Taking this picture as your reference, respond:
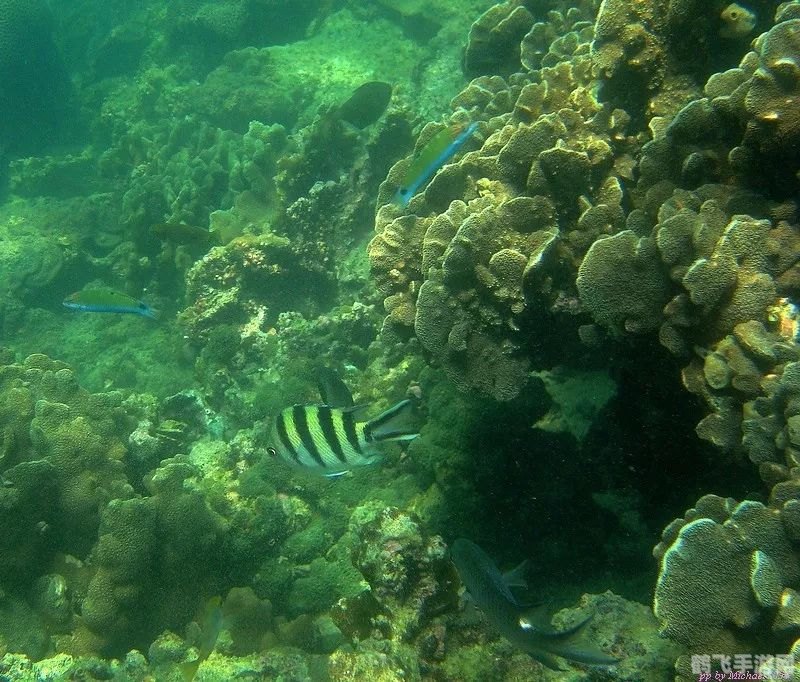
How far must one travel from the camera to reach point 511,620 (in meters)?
2.24

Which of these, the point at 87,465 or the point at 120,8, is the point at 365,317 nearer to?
the point at 87,465

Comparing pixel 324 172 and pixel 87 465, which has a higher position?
pixel 324 172

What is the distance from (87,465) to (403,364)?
133 inches

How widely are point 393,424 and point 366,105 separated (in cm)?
655

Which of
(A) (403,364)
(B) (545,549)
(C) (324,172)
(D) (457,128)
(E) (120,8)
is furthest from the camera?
(E) (120,8)

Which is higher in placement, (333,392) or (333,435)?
(333,435)

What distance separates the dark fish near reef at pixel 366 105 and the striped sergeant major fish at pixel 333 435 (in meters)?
6.22

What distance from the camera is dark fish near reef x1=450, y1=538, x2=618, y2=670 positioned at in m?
2.10

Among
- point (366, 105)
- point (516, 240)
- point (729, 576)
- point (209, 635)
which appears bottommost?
point (209, 635)

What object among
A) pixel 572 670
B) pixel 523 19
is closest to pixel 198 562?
pixel 572 670

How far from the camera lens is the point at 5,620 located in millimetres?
4320

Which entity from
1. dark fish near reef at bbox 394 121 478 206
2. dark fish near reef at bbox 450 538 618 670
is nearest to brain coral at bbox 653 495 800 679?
dark fish near reef at bbox 450 538 618 670

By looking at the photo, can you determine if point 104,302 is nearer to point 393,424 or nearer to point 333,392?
point 333,392

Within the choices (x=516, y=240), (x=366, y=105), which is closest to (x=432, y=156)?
(x=516, y=240)
